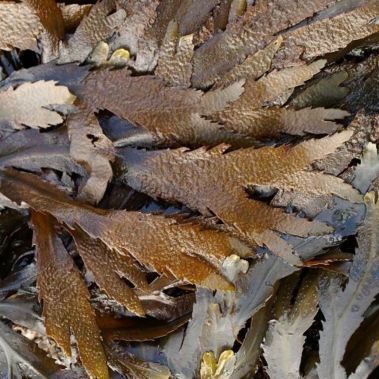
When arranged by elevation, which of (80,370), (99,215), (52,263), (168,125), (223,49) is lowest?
(80,370)

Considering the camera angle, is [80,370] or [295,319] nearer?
[295,319]

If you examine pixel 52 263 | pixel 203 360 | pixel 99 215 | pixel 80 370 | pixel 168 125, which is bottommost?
pixel 80 370

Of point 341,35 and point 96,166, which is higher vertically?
point 341,35

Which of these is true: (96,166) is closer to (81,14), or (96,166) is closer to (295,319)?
(81,14)

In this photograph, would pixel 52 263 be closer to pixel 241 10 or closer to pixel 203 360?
pixel 203 360

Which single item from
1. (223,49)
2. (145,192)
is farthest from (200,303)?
(223,49)

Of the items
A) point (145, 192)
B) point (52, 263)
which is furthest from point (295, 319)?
point (52, 263)

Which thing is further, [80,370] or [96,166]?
[80,370]

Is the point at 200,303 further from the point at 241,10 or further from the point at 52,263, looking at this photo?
the point at 241,10

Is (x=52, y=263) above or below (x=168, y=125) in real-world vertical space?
below
